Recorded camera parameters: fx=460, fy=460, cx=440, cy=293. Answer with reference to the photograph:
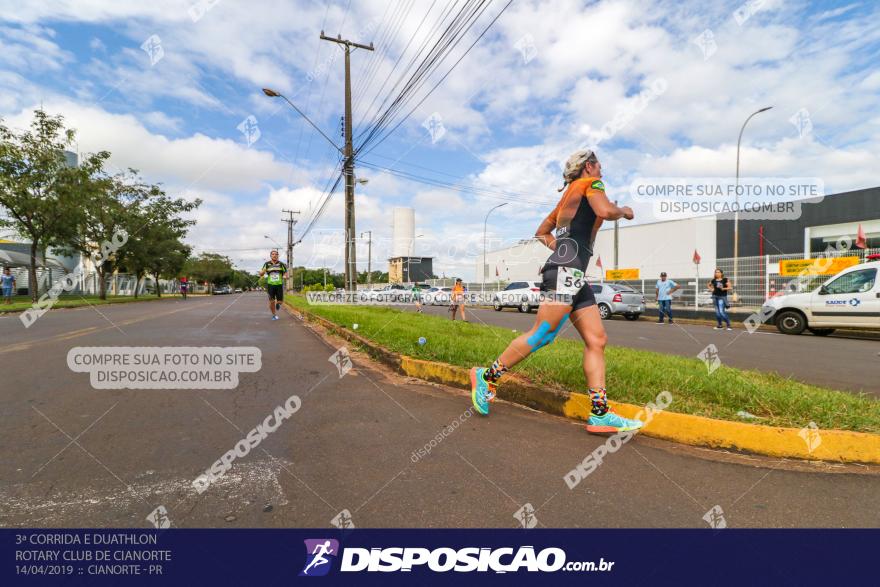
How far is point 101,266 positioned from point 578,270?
37231 millimetres

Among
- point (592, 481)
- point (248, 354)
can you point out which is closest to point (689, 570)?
point (592, 481)

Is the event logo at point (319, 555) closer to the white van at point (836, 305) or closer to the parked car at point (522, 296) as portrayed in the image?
the white van at point (836, 305)

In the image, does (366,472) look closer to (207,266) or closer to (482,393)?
(482,393)

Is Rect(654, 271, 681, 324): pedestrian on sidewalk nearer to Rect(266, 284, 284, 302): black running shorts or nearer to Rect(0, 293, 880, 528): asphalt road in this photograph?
Rect(266, 284, 284, 302): black running shorts

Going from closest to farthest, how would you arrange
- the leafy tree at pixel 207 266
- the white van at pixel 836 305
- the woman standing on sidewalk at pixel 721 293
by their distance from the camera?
1. the white van at pixel 836 305
2. the woman standing on sidewalk at pixel 721 293
3. the leafy tree at pixel 207 266

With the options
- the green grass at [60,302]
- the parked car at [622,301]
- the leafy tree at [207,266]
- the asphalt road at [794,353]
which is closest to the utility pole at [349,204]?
the asphalt road at [794,353]

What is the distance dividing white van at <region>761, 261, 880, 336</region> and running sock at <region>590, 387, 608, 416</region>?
34.6ft

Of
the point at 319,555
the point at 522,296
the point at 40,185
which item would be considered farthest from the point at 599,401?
the point at 40,185

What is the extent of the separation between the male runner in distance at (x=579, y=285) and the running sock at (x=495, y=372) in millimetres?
53

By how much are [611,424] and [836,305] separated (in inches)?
426

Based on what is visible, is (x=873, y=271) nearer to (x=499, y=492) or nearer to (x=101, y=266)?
(x=499, y=492)

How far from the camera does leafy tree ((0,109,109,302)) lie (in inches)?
799

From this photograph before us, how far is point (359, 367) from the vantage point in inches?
232

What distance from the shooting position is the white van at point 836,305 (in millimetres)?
10000
